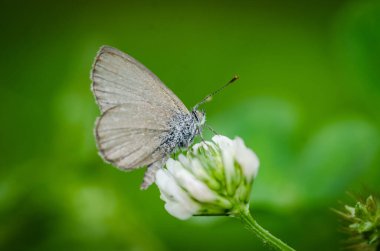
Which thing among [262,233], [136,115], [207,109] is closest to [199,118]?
[136,115]

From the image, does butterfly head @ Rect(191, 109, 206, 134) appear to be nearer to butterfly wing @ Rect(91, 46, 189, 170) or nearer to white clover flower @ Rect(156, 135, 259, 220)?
butterfly wing @ Rect(91, 46, 189, 170)

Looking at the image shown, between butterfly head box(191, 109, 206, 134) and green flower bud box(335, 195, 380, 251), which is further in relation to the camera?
butterfly head box(191, 109, 206, 134)

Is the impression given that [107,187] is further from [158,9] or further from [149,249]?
[158,9]

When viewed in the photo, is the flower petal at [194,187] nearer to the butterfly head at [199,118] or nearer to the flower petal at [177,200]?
the flower petal at [177,200]

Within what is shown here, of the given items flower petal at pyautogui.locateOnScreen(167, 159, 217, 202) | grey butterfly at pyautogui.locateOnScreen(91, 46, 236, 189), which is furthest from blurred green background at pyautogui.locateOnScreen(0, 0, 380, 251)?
grey butterfly at pyautogui.locateOnScreen(91, 46, 236, 189)

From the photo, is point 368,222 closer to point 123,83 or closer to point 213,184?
point 213,184

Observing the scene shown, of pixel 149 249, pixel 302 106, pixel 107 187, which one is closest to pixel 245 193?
pixel 149 249

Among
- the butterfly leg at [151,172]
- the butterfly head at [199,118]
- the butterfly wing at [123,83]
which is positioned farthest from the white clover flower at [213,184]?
the butterfly wing at [123,83]
